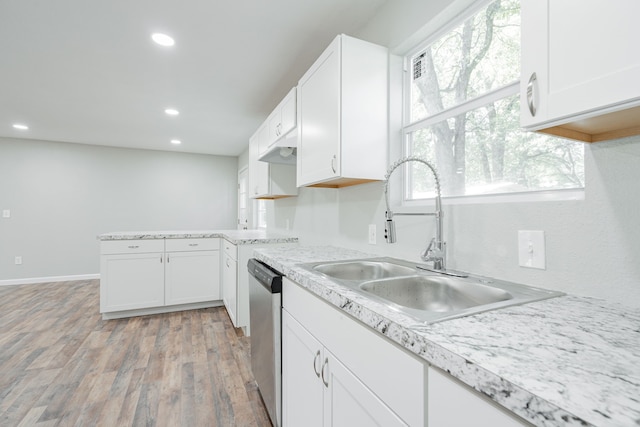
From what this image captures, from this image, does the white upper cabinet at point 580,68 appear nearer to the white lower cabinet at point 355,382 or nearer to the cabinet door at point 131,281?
the white lower cabinet at point 355,382

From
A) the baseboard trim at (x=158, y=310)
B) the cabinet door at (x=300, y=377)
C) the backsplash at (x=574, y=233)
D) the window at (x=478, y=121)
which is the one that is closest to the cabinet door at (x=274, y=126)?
the window at (x=478, y=121)

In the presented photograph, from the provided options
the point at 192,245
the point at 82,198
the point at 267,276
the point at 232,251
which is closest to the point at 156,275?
the point at 192,245

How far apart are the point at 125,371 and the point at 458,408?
246 cm

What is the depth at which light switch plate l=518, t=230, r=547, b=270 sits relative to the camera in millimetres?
982

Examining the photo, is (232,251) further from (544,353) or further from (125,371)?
(544,353)

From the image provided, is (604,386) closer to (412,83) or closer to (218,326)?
(412,83)

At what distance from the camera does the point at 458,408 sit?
1.75 ft

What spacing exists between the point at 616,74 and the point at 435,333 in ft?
2.11

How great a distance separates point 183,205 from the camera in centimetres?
600

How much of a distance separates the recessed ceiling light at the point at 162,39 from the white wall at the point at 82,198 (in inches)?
162

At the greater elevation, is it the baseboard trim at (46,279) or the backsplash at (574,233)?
the backsplash at (574,233)

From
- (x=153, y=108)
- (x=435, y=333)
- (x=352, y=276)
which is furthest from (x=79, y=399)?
(x=153, y=108)

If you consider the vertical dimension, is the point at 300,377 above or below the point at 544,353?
below

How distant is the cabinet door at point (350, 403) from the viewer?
72 centimetres
